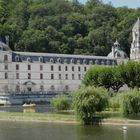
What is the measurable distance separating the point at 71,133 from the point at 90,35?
10005 centimetres

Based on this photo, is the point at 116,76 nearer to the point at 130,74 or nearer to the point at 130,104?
the point at 130,74

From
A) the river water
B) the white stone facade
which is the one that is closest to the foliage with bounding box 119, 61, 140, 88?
the white stone facade

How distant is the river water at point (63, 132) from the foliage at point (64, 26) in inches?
3194

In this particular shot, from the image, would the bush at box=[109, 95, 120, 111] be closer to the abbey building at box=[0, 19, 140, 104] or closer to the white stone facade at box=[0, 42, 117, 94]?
the abbey building at box=[0, 19, 140, 104]

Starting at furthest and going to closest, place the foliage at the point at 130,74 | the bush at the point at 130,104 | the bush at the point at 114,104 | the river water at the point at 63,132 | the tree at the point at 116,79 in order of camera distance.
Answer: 1. the tree at the point at 116,79
2. the foliage at the point at 130,74
3. the bush at the point at 114,104
4. the bush at the point at 130,104
5. the river water at the point at 63,132

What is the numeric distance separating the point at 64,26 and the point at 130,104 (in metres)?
90.4

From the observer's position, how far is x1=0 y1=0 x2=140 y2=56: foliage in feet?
449

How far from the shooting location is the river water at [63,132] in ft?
148

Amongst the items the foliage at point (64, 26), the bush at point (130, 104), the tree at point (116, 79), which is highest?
the foliage at point (64, 26)

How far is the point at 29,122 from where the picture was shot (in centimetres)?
5800

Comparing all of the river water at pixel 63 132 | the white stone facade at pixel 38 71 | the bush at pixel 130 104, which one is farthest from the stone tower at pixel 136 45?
the river water at pixel 63 132

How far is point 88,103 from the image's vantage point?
55.7 meters

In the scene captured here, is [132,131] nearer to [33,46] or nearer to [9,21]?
[33,46]

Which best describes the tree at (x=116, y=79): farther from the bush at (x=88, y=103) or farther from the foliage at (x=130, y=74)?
the bush at (x=88, y=103)
